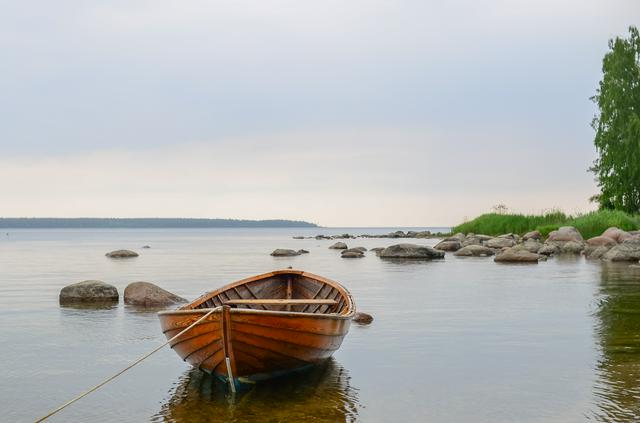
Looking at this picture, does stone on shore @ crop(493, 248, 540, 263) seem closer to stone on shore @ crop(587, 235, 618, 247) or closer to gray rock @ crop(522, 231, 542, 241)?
stone on shore @ crop(587, 235, 618, 247)

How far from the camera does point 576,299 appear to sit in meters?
19.8

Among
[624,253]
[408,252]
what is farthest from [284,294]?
[408,252]

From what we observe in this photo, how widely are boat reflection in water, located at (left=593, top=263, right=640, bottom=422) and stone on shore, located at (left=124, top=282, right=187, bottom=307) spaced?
1101 cm

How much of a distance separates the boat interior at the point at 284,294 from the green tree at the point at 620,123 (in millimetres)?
45402

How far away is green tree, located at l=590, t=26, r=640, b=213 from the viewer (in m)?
53.7

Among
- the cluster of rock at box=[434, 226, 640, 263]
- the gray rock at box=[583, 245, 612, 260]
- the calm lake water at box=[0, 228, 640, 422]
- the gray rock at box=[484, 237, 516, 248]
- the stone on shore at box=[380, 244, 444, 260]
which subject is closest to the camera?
the calm lake water at box=[0, 228, 640, 422]

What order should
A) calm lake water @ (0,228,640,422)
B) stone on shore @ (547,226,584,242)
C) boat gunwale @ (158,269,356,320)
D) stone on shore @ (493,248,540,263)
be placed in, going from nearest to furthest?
calm lake water @ (0,228,640,422)
boat gunwale @ (158,269,356,320)
stone on shore @ (493,248,540,263)
stone on shore @ (547,226,584,242)

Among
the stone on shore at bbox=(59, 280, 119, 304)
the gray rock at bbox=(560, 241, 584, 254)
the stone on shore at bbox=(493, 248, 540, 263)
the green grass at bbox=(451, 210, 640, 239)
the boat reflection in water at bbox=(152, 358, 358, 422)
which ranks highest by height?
the green grass at bbox=(451, 210, 640, 239)

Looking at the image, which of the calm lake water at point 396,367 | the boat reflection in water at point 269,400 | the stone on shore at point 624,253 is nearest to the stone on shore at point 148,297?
the calm lake water at point 396,367

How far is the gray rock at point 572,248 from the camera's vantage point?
4231cm

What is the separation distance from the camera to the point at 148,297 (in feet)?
63.0

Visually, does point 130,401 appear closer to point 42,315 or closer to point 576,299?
point 42,315

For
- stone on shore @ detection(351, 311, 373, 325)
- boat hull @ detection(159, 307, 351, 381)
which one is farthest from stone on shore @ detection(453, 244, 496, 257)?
boat hull @ detection(159, 307, 351, 381)

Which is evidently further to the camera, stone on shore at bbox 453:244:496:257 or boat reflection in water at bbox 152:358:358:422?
stone on shore at bbox 453:244:496:257
